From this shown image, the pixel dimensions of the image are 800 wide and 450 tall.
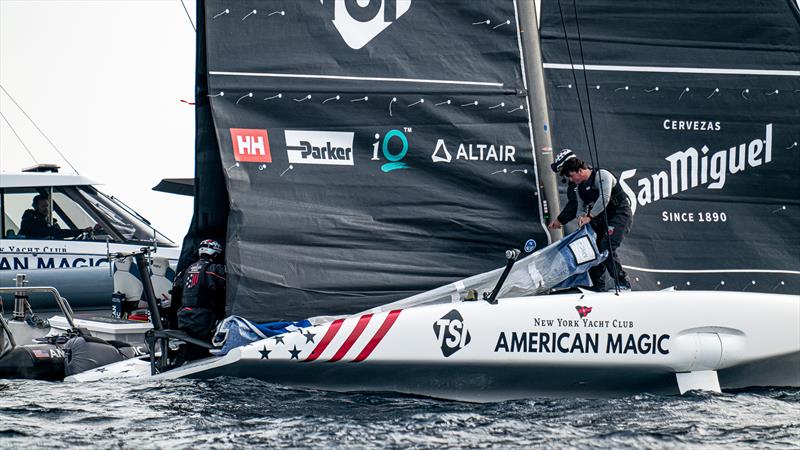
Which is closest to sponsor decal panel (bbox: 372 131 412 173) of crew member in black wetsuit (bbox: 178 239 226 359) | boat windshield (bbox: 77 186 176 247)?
crew member in black wetsuit (bbox: 178 239 226 359)

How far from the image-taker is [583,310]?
21.7 ft

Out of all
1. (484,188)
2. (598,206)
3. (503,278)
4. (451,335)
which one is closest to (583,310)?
(503,278)

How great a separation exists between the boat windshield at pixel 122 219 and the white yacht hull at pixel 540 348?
763 cm

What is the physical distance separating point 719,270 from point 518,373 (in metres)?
2.38

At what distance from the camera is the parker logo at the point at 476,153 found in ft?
25.1

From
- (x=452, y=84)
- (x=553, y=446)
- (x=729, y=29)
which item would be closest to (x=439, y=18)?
(x=452, y=84)

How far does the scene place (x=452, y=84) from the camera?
7648 millimetres

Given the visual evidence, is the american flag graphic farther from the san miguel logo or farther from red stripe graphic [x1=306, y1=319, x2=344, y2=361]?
the san miguel logo

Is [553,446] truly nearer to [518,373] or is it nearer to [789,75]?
[518,373]

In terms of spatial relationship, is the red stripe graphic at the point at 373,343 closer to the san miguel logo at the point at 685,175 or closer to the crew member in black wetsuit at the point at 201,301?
the crew member in black wetsuit at the point at 201,301

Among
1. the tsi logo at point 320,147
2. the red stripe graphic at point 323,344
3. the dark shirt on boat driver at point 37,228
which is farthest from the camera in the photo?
the dark shirt on boat driver at point 37,228

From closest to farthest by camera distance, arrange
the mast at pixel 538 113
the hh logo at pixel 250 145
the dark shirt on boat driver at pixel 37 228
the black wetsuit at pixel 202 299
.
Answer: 1. the black wetsuit at pixel 202 299
2. the hh logo at pixel 250 145
3. the mast at pixel 538 113
4. the dark shirt on boat driver at pixel 37 228

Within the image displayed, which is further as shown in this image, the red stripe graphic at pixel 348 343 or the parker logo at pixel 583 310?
the parker logo at pixel 583 310

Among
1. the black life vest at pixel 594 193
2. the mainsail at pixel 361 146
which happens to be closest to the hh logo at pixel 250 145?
the mainsail at pixel 361 146
